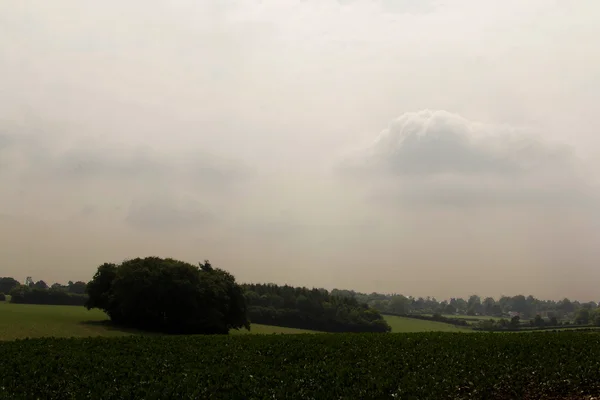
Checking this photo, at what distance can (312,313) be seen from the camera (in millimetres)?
141000

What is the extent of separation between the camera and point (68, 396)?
1000 inches

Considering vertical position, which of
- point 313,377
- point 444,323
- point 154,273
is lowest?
point 444,323

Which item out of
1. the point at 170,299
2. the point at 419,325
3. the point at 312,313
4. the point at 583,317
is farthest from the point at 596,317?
the point at 170,299

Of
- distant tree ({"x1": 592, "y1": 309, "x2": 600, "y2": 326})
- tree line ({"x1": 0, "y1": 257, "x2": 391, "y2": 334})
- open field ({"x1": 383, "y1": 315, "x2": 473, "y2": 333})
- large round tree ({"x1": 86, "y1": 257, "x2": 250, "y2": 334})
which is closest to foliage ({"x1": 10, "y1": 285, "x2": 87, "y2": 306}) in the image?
tree line ({"x1": 0, "y1": 257, "x2": 391, "y2": 334})

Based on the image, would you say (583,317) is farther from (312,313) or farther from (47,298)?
(47,298)

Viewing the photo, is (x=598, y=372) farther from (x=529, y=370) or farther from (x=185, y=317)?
(x=185, y=317)

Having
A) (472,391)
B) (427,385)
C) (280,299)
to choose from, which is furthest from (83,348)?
(280,299)

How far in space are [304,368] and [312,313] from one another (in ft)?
373

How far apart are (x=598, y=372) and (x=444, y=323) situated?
498ft

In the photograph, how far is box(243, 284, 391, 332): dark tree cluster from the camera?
135125 millimetres

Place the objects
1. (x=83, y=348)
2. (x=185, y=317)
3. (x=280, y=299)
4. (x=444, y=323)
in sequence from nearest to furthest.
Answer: (x=83, y=348), (x=185, y=317), (x=280, y=299), (x=444, y=323)

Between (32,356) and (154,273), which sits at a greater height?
(154,273)

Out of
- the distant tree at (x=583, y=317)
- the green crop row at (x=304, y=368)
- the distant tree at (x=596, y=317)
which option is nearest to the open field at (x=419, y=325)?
the distant tree at (x=596, y=317)

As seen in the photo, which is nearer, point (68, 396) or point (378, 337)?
point (68, 396)
